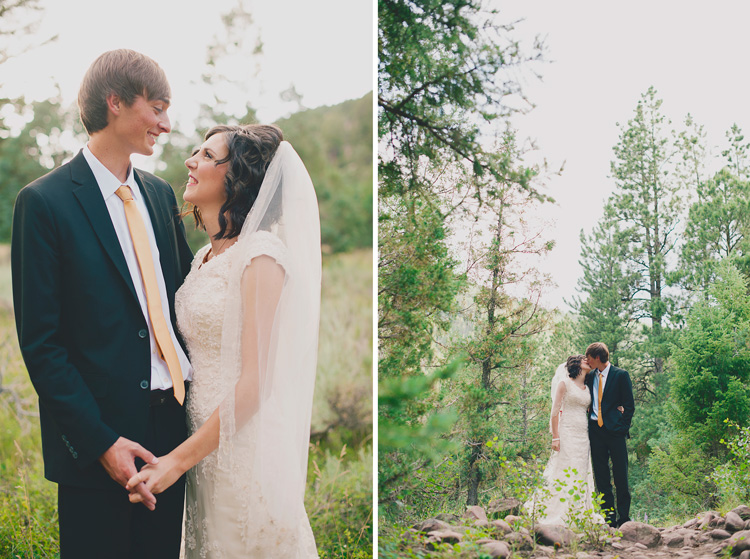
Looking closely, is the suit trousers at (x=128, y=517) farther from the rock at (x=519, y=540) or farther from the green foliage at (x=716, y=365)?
the green foliage at (x=716, y=365)

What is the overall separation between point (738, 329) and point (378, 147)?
5.70 feet

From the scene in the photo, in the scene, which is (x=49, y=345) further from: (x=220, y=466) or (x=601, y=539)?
(x=601, y=539)

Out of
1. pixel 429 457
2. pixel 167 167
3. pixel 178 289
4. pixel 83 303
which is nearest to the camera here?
pixel 83 303

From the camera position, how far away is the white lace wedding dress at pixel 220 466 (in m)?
→ 1.70

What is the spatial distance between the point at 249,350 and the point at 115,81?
0.91 m

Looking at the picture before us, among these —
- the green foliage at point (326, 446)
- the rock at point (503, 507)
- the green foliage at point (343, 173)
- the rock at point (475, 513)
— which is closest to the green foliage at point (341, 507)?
the green foliage at point (326, 446)

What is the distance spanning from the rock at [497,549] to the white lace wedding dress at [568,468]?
0.18 meters

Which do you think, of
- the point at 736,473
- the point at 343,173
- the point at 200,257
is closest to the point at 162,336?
the point at 200,257

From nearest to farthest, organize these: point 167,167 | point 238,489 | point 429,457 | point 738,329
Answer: point 238,489, point 738,329, point 429,457, point 167,167

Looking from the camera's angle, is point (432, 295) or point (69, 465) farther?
point (432, 295)

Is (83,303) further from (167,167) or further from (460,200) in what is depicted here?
(167,167)

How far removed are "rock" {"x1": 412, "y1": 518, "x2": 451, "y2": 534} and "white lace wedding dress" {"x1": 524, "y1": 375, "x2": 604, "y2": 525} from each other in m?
0.37

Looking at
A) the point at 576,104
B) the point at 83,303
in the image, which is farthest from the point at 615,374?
the point at 83,303

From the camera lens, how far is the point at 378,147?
2.61 metres
